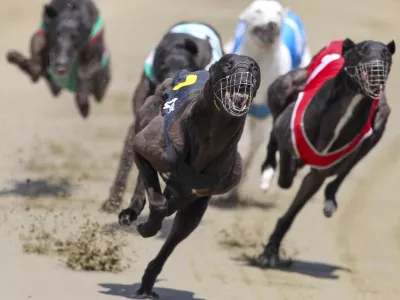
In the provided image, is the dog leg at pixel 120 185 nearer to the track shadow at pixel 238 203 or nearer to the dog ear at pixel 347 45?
the track shadow at pixel 238 203

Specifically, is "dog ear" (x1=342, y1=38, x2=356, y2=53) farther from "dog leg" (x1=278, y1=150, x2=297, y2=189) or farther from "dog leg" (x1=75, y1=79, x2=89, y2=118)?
"dog leg" (x1=75, y1=79, x2=89, y2=118)

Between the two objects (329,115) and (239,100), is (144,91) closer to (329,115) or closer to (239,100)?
(329,115)

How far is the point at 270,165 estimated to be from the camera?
8.33 m

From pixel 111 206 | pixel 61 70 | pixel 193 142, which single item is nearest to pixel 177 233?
pixel 193 142

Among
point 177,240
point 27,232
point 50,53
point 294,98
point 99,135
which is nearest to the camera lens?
point 177,240

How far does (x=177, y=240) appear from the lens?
6.39 meters

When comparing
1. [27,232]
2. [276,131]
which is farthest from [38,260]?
[276,131]

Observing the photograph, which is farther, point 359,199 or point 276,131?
point 359,199

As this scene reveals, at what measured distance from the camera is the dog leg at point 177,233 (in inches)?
250

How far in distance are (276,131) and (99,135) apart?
4433mm

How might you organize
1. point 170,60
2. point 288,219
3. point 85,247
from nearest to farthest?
point 85,247 → point 288,219 → point 170,60

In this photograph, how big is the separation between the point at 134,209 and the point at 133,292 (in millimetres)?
460

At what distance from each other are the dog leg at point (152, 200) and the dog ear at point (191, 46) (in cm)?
211

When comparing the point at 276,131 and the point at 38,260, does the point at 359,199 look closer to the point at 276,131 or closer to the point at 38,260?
the point at 276,131
